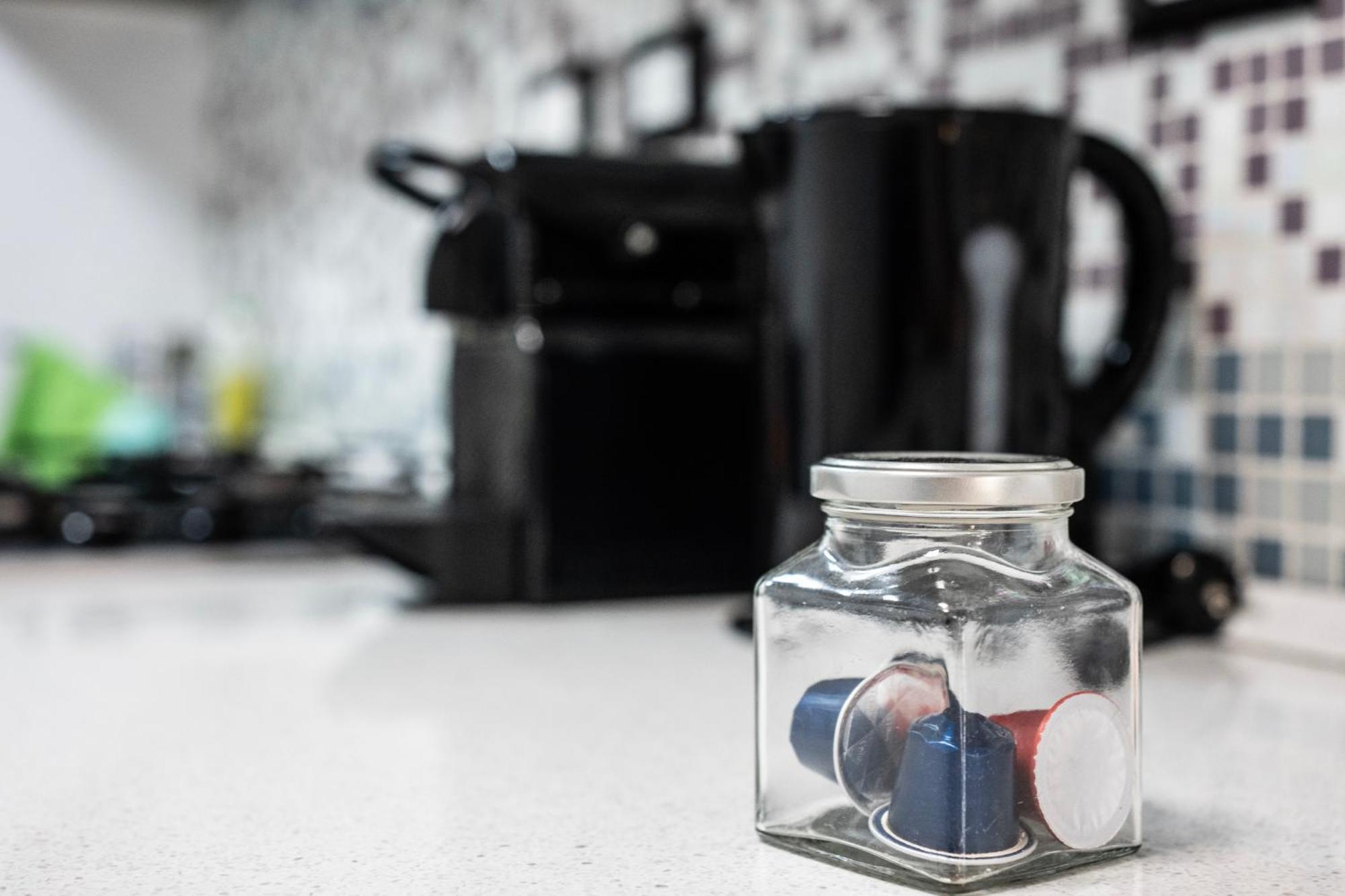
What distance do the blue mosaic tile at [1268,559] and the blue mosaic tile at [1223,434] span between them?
Answer: 2.3 inches

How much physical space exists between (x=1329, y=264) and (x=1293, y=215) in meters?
0.04

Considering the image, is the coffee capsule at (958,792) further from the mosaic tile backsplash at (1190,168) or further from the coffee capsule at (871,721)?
the mosaic tile backsplash at (1190,168)

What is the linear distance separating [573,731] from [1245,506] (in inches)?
18.4

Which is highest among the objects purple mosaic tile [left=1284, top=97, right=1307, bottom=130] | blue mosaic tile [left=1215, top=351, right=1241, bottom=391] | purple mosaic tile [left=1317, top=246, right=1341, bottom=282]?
purple mosaic tile [left=1284, top=97, right=1307, bottom=130]

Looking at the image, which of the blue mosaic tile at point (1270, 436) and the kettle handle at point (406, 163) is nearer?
the blue mosaic tile at point (1270, 436)

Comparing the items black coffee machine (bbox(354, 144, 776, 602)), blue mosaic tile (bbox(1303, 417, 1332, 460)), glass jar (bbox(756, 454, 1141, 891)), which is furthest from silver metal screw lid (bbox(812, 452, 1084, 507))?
black coffee machine (bbox(354, 144, 776, 602))

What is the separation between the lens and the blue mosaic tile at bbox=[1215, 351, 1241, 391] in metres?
0.82

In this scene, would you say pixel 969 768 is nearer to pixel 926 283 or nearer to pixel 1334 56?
pixel 926 283

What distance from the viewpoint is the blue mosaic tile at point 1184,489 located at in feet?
2.79

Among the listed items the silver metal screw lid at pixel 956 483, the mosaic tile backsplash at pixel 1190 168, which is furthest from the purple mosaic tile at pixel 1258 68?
the silver metal screw lid at pixel 956 483

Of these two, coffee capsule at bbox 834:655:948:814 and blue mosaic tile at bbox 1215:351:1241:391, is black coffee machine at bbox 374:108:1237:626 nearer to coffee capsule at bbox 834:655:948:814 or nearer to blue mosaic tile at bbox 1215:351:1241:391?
blue mosaic tile at bbox 1215:351:1241:391

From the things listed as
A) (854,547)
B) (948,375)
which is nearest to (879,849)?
(854,547)

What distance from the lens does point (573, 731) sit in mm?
582

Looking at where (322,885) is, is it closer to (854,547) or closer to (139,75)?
(854,547)
